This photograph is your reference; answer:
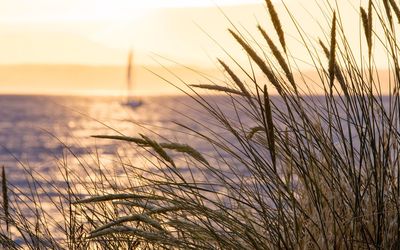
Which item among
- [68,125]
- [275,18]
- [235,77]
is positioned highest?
[275,18]

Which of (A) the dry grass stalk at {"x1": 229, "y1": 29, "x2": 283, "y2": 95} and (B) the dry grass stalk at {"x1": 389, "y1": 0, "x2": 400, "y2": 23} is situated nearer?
(A) the dry grass stalk at {"x1": 229, "y1": 29, "x2": 283, "y2": 95}

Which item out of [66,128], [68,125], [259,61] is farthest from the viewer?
[68,125]

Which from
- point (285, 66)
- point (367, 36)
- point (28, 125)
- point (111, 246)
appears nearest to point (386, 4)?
point (367, 36)

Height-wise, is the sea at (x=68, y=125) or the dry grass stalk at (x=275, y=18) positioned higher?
the dry grass stalk at (x=275, y=18)

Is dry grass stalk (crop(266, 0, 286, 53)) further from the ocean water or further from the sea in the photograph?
the sea

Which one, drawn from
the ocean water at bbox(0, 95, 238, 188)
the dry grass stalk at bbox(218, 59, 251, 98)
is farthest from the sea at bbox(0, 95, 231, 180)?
the dry grass stalk at bbox(218, 59, 251, 98)

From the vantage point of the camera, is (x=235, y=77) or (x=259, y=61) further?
(x=235, y=77)

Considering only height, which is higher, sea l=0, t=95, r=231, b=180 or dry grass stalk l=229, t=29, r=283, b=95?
dry grass stalk l=229, t=29, r=283, b=95

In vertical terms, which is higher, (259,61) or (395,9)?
(395,9)

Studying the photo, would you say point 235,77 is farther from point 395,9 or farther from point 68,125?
point 68,125

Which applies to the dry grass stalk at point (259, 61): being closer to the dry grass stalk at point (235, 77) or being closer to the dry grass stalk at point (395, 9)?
the dry grass stalk at point (235, 77)

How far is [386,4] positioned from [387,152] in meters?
0.49

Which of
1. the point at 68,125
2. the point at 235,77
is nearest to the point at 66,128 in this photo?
the point at 68,125

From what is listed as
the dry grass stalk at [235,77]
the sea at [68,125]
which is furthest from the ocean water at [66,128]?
the dry grass stalk at [235,77]
